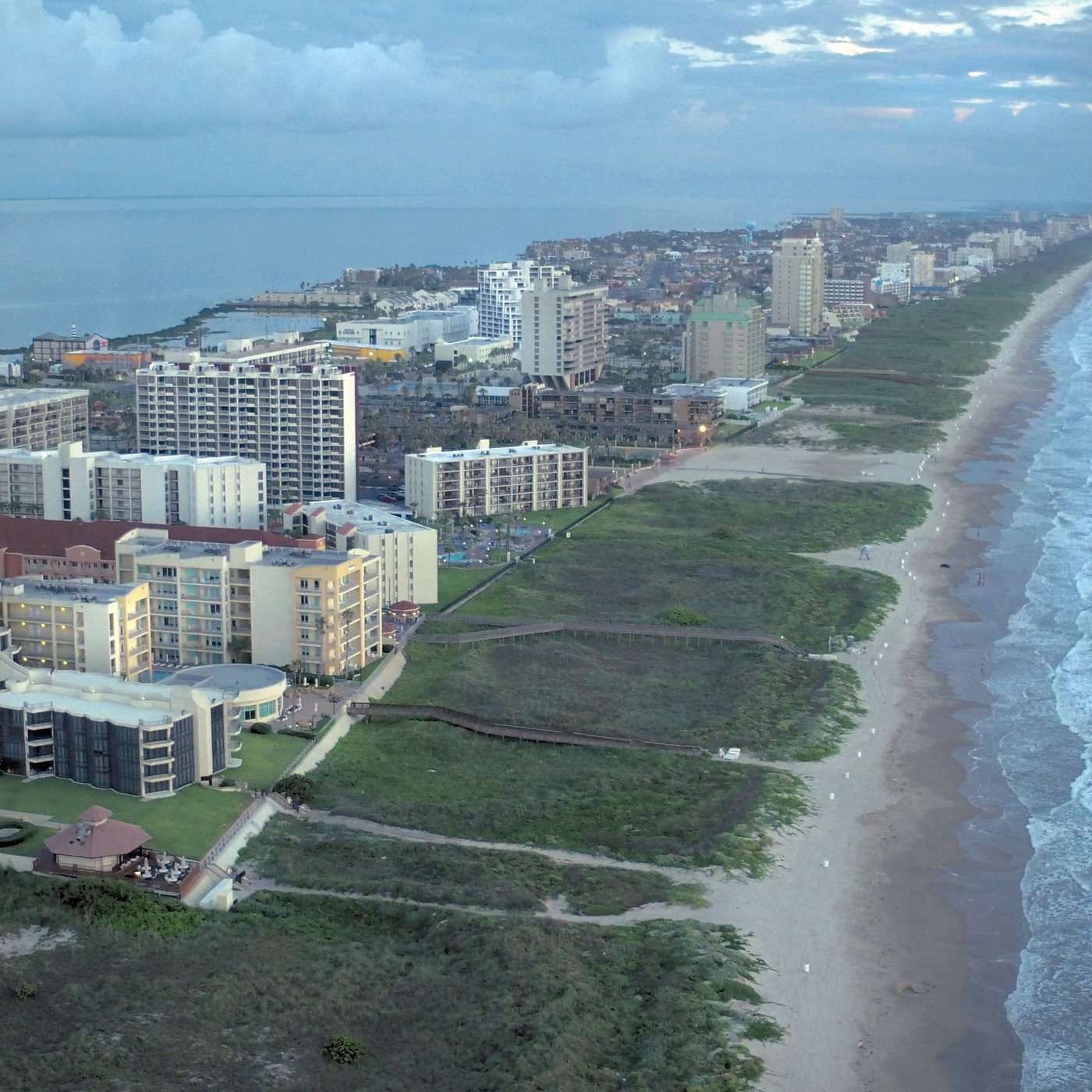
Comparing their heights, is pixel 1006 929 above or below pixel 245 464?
below

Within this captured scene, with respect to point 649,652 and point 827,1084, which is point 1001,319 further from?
point 827,1084

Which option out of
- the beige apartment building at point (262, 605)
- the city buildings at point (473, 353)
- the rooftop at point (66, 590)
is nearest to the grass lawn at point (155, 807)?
the rooftop at point (66, 590)

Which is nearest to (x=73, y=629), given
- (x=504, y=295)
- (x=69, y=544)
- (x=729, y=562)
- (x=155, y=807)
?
(x=155, y=807)

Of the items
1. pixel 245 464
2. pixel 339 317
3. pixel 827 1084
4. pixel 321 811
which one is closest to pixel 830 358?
pixel 339 317

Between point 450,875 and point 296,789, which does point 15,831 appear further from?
point 450,875

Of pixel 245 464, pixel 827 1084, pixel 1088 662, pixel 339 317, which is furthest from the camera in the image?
pixel 339 317

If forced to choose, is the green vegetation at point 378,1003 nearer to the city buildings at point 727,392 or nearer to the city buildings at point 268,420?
the city buildings at point 268,420

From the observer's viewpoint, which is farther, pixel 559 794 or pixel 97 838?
pixel 559 794
